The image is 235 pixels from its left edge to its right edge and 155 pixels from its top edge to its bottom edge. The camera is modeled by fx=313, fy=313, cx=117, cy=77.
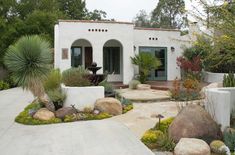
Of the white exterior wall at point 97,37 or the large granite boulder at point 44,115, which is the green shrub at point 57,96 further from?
the white exterior wall at point 97,37

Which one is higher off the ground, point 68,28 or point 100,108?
point 68,28

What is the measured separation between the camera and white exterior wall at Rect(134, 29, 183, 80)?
22.6 m

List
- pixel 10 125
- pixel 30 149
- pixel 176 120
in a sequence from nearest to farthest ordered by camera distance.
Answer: pixel 30 149, pixel 176 120, pixel 10 125

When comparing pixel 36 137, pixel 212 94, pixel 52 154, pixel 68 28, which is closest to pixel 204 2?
pixel 212 94

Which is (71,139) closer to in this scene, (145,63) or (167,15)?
(145,63)

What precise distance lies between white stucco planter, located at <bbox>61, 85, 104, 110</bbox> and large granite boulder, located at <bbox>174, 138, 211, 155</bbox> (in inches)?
225

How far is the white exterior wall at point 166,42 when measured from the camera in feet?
74.0

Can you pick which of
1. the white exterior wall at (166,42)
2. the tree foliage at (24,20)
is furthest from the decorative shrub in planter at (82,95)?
the tree foliage at (24,20)

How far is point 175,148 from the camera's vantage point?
7.27 metres

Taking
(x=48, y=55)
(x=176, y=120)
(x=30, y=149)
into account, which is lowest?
(x=30, y=149)

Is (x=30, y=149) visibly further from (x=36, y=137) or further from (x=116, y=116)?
(x=116, y=116)

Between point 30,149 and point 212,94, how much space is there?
17.3 ft

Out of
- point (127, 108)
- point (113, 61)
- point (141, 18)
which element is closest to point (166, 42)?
point (113, 61)

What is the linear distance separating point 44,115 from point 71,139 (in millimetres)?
3244
